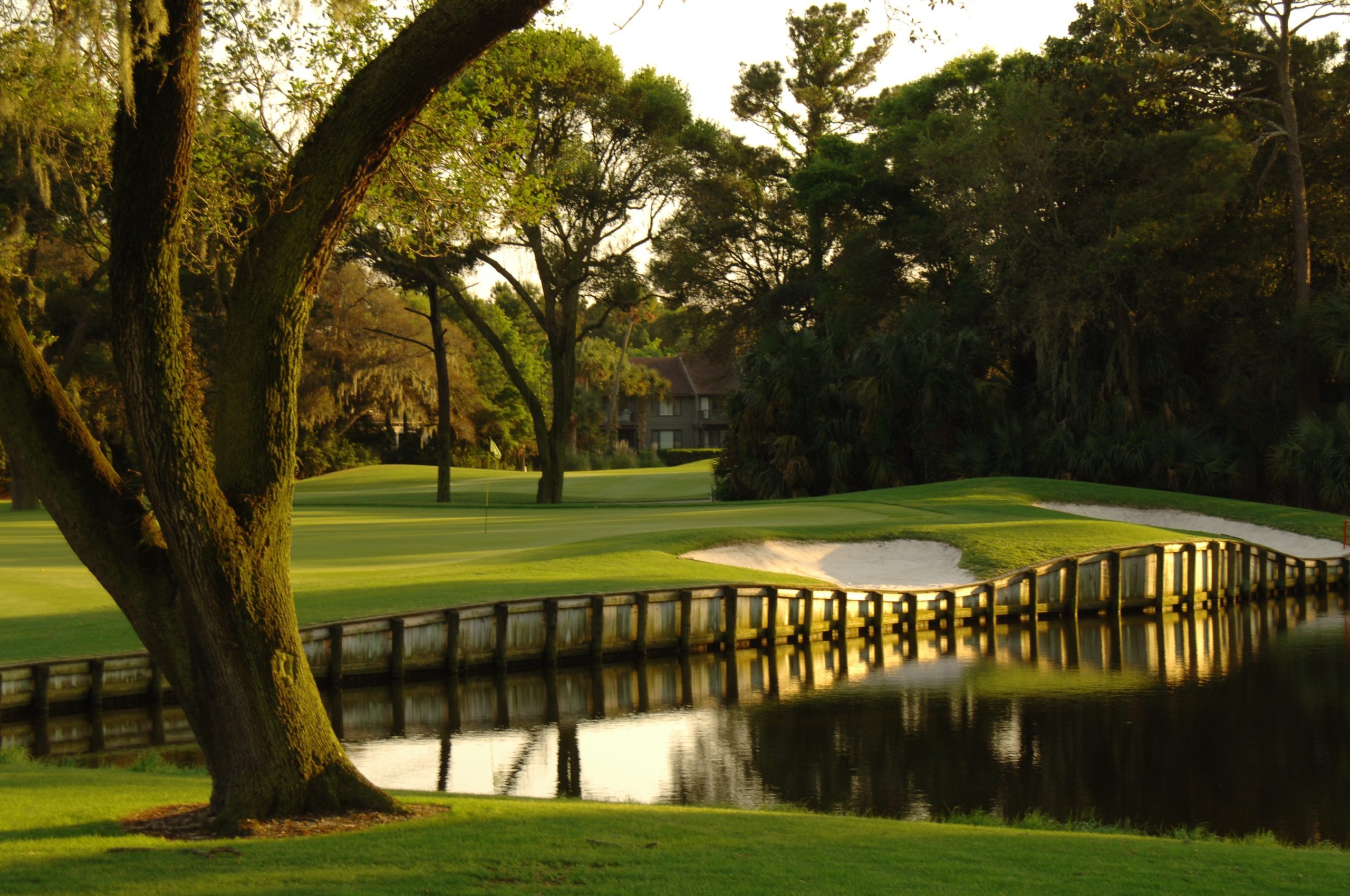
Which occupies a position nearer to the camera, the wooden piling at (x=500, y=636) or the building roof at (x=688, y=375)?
the wooden piling at (x=500, y=636)

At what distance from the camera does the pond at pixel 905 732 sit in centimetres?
1294

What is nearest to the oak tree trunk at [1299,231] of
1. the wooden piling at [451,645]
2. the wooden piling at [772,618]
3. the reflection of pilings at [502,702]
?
the wooden piling at [772,618]

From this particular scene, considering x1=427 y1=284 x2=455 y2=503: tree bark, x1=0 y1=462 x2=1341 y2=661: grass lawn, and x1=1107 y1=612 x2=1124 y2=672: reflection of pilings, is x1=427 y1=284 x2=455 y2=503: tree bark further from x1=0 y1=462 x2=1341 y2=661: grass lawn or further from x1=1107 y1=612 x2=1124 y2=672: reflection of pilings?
x1=1107 y1=612 x2=1124 y2=672: reflection of pilings

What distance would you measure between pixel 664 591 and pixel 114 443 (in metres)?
34.8

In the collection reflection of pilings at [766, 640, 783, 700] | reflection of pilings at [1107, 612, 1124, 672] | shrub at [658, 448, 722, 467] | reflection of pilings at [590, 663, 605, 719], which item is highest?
shrub at [658, 448, 722, 467]

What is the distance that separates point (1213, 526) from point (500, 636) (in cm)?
2168

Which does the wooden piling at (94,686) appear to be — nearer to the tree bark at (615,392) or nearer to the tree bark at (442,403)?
the tree bark at (442,403)

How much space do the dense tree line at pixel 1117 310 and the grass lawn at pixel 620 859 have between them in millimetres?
32693

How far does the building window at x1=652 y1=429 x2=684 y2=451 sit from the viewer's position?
3954 inches

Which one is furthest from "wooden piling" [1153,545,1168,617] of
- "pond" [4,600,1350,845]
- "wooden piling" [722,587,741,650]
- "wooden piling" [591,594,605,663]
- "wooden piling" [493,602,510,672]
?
"wooden piling" [493,602,510,672]

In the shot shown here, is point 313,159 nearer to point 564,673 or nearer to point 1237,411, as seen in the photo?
point 564,673

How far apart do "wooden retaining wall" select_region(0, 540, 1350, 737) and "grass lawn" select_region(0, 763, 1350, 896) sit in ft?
23.6

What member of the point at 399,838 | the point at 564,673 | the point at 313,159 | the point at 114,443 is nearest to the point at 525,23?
the point at 313,159

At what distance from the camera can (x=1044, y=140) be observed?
41.4 m
